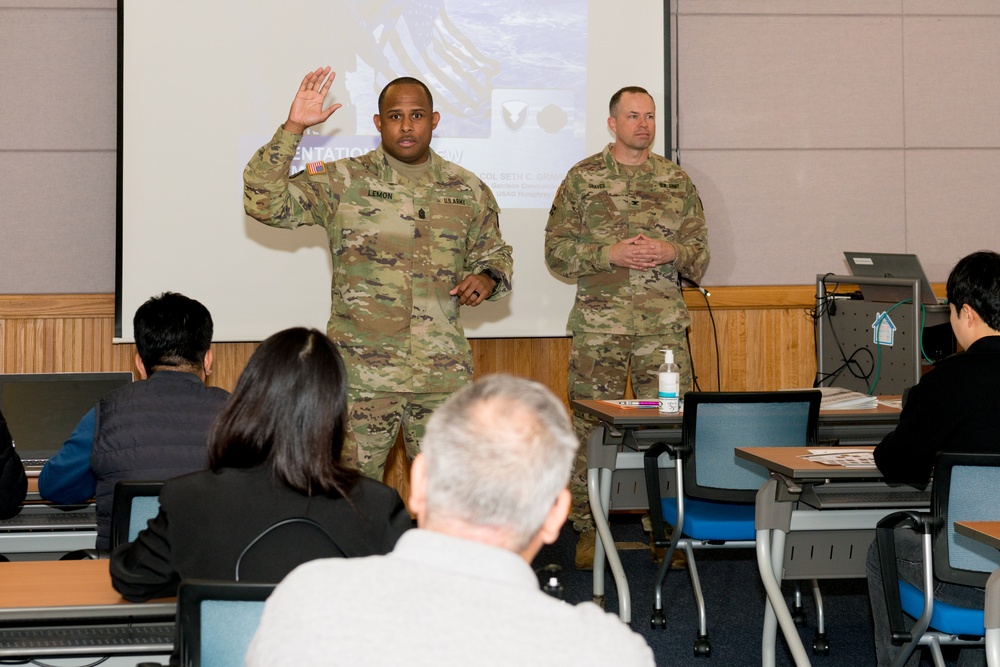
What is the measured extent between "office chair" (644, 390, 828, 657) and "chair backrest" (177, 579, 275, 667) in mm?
2068

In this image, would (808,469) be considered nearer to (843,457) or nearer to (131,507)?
(843,457)

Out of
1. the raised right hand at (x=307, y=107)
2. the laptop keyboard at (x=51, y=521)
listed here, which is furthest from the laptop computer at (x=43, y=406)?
the raised right hand at (x=307, y=107)

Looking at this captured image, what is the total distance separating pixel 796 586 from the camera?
375cm

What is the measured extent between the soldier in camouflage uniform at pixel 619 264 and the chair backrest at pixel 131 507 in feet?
9.43

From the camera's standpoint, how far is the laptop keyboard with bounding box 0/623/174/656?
68.8 inches

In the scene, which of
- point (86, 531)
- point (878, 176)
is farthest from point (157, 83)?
point (878, 176)

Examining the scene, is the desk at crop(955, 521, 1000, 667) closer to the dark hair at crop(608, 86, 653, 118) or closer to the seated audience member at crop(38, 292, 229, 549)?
the seated audience member at crop(38, 292, 229, 549)

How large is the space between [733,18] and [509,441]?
4987mm

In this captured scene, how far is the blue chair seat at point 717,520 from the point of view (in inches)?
132

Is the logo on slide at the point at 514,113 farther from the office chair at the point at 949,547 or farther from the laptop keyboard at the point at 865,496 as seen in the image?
the office chair at the point at 949,547

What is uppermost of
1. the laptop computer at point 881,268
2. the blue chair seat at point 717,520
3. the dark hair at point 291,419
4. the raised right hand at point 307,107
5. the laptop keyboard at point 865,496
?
the raised right hand at point 307,107

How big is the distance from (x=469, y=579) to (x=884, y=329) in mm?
3559

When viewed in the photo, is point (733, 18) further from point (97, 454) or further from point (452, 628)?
point (452, 628)

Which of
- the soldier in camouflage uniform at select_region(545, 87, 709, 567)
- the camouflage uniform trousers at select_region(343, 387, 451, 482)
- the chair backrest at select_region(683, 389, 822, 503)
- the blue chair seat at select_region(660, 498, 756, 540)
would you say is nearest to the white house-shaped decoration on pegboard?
the soldier in camouflage uniform at select_region(545, 87, 709, 567)
